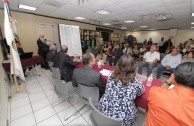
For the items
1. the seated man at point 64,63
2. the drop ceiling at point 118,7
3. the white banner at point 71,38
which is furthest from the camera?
the white banner at point 71,38

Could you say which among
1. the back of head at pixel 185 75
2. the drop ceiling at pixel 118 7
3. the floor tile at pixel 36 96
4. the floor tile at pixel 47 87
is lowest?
the floor tile at pixel 36 96

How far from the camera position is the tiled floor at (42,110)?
1963 millimetres

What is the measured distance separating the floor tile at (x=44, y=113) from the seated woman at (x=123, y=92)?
4.52 ft

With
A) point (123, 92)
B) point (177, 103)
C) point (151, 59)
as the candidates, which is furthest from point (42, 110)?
point (151, 59)

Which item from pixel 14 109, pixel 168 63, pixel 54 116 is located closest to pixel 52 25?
pixel 14 109

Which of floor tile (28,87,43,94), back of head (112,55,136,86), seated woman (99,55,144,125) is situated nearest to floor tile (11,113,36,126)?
floor tile (28,87,43,94)

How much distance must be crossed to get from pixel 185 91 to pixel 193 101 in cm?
7

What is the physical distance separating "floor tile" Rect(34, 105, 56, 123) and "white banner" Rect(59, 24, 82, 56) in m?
4.99

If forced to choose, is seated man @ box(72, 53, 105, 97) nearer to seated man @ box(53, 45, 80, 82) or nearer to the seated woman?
the seated woman

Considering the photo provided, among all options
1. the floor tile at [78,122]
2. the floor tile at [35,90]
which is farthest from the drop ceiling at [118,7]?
the floor tile at [78,122]

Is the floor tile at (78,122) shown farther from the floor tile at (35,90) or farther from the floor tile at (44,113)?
the floor tile at (35,90)

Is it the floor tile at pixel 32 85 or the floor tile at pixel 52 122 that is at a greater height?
the floor tile at pixel 32 85

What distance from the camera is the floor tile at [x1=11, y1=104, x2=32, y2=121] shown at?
2.09 meters

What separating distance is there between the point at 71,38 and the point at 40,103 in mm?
5270
